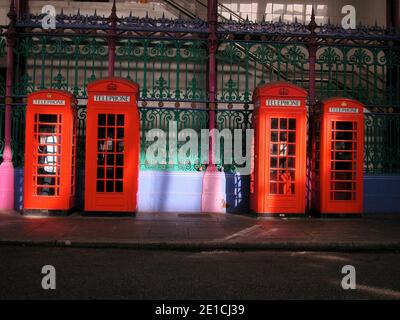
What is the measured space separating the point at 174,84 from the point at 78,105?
275 cm

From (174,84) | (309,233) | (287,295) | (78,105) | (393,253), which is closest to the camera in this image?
(287,295)

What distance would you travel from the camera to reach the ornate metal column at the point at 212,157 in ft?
44.5

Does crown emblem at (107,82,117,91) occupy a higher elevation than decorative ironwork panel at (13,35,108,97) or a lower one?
lower

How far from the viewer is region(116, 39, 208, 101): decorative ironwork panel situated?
13.9 m

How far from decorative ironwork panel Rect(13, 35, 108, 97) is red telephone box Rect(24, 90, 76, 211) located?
57.0 inches

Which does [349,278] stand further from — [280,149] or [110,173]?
[110,173]

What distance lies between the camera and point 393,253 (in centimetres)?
927

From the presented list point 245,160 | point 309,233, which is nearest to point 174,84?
point 245,160

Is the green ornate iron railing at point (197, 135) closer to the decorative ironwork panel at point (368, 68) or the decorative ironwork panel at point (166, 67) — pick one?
the decorative ironwork panel at point (166, 67)

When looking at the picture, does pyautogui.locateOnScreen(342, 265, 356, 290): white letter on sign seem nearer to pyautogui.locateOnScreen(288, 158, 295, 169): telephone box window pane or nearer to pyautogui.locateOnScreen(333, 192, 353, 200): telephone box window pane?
pyautogui.locateOnScreen(288, 158, 295, 169): telephone box window pane

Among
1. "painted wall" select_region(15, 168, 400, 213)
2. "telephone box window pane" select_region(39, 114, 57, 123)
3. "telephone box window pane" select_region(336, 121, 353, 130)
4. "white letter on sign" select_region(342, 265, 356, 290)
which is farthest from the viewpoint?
"painted wall" select_region(15, 168, 400, 213)

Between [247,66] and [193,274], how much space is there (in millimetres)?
8090

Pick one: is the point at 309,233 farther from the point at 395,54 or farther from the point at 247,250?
the point at 395,54

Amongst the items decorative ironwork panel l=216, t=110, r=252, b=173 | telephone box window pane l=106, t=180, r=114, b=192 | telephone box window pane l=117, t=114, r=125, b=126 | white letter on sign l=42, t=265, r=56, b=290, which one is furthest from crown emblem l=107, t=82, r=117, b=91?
white letter on sign l=42, t=265, r=56, b=290
